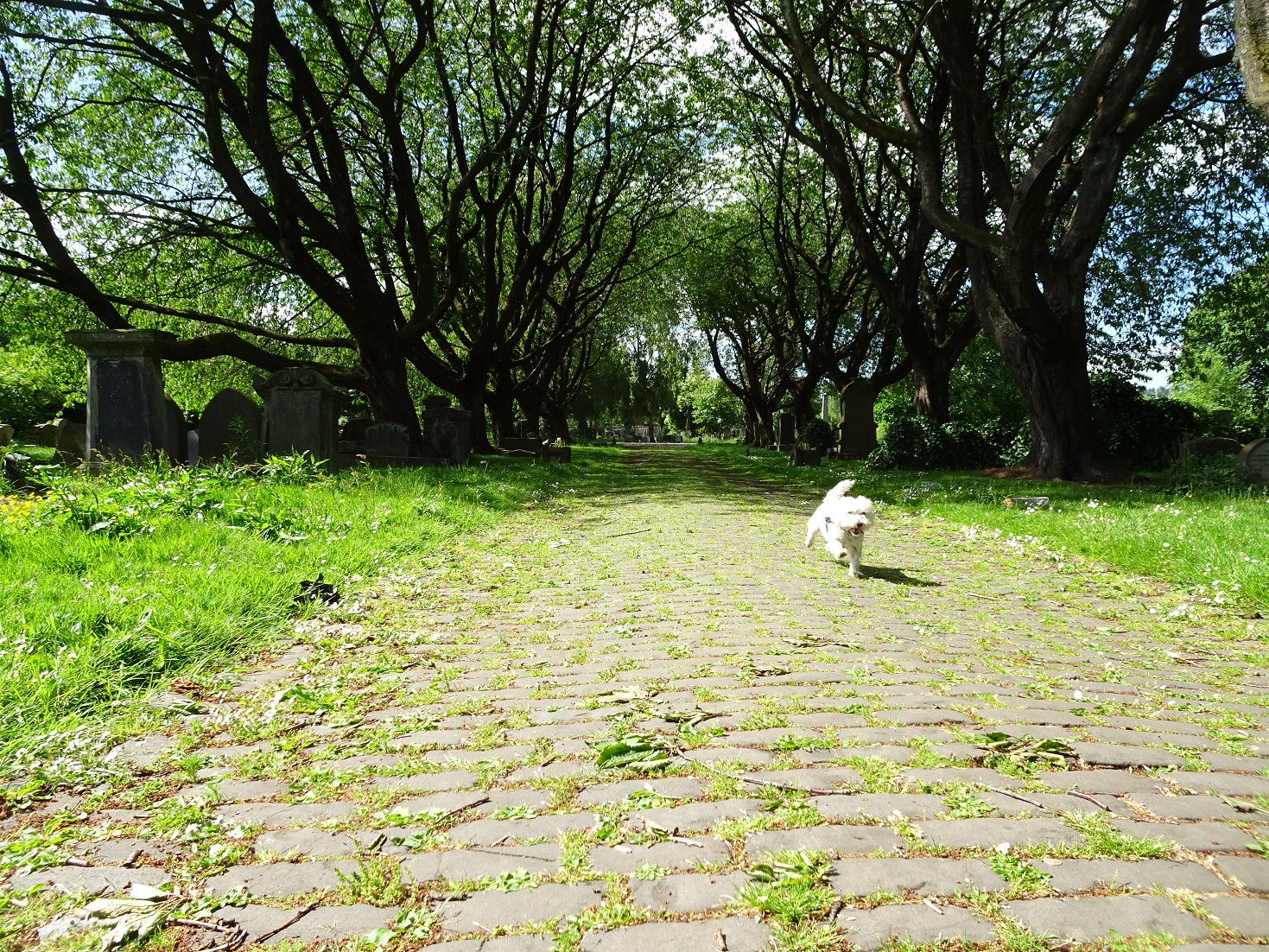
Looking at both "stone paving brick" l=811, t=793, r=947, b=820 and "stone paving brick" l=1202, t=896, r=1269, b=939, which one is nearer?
"stone paving brick" l=1202, t=896, r=1269, b=939

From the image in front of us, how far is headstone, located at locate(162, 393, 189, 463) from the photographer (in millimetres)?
11598

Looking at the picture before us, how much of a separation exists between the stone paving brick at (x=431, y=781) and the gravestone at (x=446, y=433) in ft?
48.1

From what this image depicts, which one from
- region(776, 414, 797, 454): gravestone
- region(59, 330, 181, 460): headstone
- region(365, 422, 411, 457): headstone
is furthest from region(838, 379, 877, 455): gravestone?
region(59, 330, 181, 460): headstone

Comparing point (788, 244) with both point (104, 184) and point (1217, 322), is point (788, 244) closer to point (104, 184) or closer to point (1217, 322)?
point (1217, 322)

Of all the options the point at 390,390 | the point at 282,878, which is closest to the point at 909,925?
the point at 282,878

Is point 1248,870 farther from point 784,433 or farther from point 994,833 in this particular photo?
point 784,433

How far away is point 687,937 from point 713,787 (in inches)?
31.1

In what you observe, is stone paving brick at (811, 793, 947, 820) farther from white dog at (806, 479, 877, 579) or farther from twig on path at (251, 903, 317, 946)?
white dog at (806, 479, 877, 579)

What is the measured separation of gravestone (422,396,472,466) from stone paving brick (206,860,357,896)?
597 inches

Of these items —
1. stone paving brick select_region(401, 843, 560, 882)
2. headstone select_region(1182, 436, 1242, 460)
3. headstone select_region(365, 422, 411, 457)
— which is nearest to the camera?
stone paving brick select_region(401, 843, 560, 882)

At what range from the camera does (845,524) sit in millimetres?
6531

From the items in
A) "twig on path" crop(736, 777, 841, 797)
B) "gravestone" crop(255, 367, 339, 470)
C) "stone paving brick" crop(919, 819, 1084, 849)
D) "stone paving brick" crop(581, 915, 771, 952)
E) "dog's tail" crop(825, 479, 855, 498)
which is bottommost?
"stone paving brick" crop(581, 915, 771, 952)

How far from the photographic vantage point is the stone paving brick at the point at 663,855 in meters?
2.21

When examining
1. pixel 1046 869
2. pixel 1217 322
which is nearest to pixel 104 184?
pixel 1046 869
